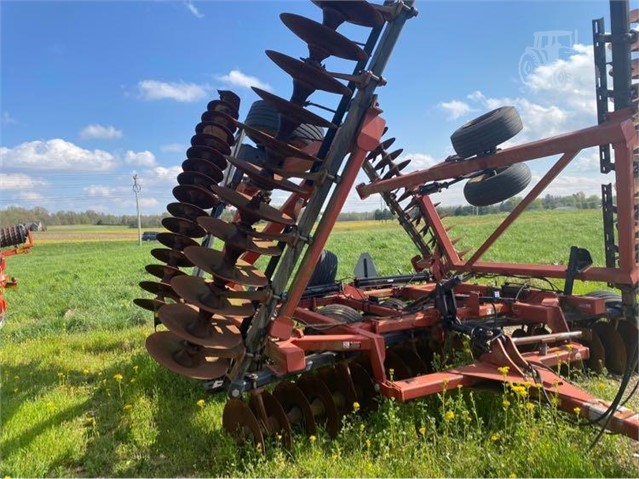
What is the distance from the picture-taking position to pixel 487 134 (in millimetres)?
4230

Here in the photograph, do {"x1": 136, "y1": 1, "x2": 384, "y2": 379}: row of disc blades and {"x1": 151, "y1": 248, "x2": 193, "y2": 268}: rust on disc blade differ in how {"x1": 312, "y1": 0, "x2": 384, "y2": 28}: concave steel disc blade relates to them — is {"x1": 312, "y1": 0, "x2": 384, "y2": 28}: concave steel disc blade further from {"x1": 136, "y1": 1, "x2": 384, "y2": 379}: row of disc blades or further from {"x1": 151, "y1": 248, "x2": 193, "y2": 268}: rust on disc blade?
{"x1": 151, "y1": 248, "x2": 193, "y2": 268}: rust on disc blade

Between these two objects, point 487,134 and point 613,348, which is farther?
point 613,348

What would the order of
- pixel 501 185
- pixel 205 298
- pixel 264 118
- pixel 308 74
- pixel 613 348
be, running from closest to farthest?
pixel 308 74, pixel 205 298, pixel 613 348, pixel 264 118, pixel 501 185

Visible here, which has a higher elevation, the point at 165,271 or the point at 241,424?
the point at 165,271

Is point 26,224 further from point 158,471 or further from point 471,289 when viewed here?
point 471,289

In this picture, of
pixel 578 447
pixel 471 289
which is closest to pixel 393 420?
pixel 578 447

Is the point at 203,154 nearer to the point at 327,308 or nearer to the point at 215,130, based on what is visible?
the point at 215,130

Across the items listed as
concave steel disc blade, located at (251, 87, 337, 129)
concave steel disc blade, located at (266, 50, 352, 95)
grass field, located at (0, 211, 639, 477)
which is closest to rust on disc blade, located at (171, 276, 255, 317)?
grass field, located at (0, 211, 639, 477)

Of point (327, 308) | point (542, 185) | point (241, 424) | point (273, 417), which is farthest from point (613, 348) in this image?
point (241, 424)

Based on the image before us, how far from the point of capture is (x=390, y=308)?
4.71 m

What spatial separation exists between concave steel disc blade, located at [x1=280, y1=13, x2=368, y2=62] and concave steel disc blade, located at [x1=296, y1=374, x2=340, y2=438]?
2.39 m

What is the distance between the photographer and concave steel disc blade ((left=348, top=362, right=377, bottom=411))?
358 centimetres

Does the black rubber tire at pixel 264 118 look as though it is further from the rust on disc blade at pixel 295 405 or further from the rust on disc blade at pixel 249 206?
the rust on disc blade at pixel 295 405

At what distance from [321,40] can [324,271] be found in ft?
12.3
